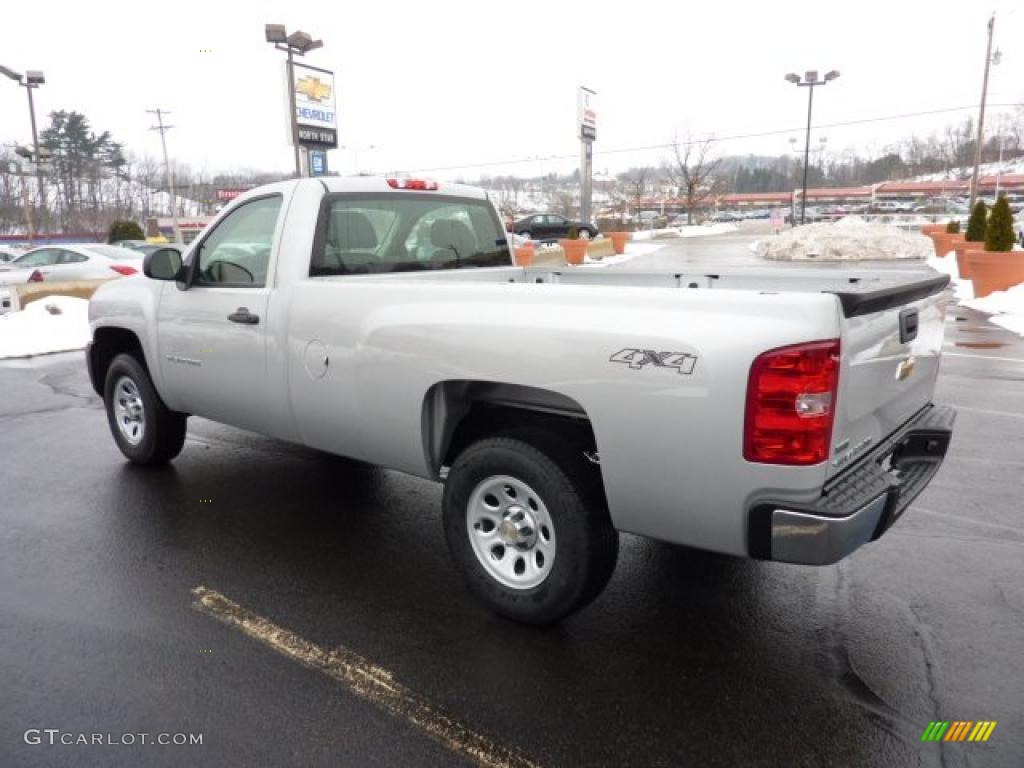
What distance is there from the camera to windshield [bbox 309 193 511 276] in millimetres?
4234

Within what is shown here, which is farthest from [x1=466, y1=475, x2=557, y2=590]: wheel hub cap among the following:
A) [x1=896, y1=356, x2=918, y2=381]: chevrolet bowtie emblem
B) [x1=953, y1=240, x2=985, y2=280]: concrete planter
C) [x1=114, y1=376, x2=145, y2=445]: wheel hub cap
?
[x1=953, y1=240, x2=985, y2=280]: concrete planter

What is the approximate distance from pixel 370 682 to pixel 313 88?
24.3 meters

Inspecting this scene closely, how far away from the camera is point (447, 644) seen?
3227mm

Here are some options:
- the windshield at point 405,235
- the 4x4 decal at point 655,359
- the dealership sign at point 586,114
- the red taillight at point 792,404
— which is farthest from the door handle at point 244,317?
the dealership sign at point 586,114

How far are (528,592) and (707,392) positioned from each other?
1.26 metres

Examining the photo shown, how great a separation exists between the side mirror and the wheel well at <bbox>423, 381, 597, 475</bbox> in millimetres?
2229

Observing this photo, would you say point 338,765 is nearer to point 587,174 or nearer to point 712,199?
point 587,174

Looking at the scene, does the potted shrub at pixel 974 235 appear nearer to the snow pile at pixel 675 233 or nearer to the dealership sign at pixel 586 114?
the dealership sign at pixel 586 114

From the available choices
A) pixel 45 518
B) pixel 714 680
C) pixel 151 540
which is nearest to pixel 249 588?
pixel 151 540

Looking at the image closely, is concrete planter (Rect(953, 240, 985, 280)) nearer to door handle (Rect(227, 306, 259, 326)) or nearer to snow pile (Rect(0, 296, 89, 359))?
door handle (Rect(227, 306, 259, 326))

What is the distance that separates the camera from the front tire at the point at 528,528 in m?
3.08

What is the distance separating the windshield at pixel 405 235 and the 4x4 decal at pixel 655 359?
Answer: 2.06 metres

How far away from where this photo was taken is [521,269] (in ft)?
16.7

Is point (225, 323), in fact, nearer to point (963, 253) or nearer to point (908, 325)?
point (908, 325)
